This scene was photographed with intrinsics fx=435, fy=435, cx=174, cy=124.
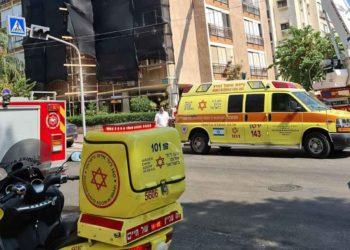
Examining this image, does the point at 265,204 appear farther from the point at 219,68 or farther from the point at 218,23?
the point at 218,23

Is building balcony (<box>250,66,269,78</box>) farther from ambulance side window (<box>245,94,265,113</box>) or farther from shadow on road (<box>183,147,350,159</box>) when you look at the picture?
ambulance side window (<box>245,94,265,113</box>)

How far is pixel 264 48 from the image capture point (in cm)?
4303

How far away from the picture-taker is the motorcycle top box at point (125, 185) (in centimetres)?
293

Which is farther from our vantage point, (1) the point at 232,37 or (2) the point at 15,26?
(1) the point at 232,37

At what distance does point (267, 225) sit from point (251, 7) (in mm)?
38682

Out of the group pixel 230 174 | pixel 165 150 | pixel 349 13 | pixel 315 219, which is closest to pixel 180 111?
pixel 230 174

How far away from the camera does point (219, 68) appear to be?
115 feet

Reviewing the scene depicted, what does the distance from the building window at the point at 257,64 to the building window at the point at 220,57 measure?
4053 mm

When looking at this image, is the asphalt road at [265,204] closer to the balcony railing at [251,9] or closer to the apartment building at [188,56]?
the apartment building at [188,56]

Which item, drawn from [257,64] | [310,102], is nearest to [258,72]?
[257,64]

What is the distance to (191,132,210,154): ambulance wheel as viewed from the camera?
45.8 ft

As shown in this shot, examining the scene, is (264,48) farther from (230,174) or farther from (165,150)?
(165,150)

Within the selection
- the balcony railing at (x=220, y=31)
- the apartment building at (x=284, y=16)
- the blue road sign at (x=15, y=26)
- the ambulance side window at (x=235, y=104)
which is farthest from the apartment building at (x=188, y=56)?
the ambulance side window at (x=235, y=104)

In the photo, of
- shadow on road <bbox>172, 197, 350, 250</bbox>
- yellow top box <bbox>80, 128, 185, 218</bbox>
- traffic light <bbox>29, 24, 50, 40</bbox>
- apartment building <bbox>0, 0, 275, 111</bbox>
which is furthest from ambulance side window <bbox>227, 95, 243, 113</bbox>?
apartment building <bbox>0, 0, 275, 111</bbox>
